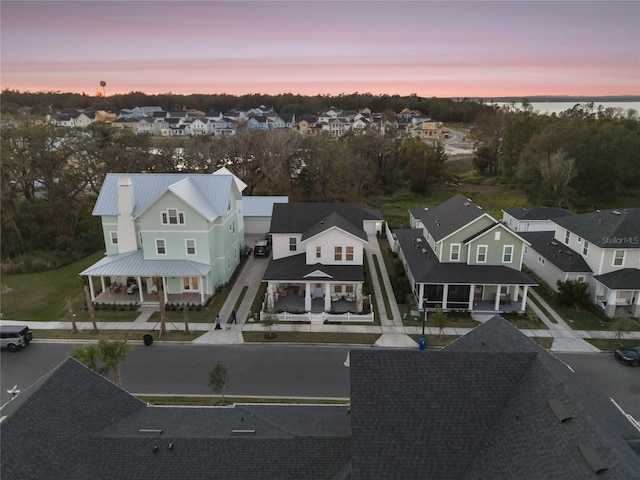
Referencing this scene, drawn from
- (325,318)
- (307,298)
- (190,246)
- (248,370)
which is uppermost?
(190,246)

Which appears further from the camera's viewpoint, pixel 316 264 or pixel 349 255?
pixel 349 255

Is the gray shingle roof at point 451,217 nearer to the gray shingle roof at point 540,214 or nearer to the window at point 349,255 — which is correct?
the window at point 349,255

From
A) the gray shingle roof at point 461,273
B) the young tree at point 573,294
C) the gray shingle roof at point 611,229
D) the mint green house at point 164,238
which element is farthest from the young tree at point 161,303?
the gray shingle roof at point 611,229

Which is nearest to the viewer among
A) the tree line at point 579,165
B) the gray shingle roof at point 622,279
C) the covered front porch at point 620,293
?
the gray shingle roof at point 622,279

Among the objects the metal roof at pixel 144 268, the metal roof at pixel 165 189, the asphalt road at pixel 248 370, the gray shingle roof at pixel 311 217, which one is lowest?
the asphalt road at pixel 248 370

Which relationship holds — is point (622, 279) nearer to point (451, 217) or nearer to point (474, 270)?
point (474, 270)

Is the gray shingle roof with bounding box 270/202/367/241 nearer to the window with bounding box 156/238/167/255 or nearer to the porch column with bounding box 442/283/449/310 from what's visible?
the porch column with bounding box 442/283/449/310

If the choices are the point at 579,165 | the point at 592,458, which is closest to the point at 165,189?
the point at 592,458
